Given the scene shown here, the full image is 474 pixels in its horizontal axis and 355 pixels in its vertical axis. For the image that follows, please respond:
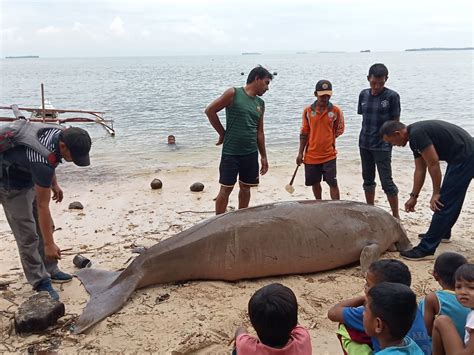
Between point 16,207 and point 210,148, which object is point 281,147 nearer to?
point 210,148

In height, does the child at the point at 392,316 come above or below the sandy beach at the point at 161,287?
above

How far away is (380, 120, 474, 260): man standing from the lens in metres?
5.20

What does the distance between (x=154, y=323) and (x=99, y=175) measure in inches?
299

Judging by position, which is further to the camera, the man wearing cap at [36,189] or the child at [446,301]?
the man wearing cap at [36,189]

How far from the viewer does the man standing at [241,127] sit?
608 cm

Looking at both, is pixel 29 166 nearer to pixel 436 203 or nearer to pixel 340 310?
pixel 340 310

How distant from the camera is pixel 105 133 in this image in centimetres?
1906

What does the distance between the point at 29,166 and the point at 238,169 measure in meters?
2.64

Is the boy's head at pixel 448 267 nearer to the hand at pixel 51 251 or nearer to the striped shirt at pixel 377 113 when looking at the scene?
the striped shirt at pixel 377 113

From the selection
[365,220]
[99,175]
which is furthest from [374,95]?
[99,175]

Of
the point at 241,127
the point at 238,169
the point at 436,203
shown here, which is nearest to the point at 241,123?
the point at 241,127

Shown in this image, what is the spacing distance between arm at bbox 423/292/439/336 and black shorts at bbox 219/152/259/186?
10.9ft

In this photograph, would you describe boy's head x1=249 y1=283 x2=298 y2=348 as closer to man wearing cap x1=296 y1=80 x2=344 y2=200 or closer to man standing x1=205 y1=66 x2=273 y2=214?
man standing x1=205 y1=66 x2=273 y2=214

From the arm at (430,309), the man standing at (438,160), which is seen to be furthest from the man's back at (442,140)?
the arm at (430,309)
